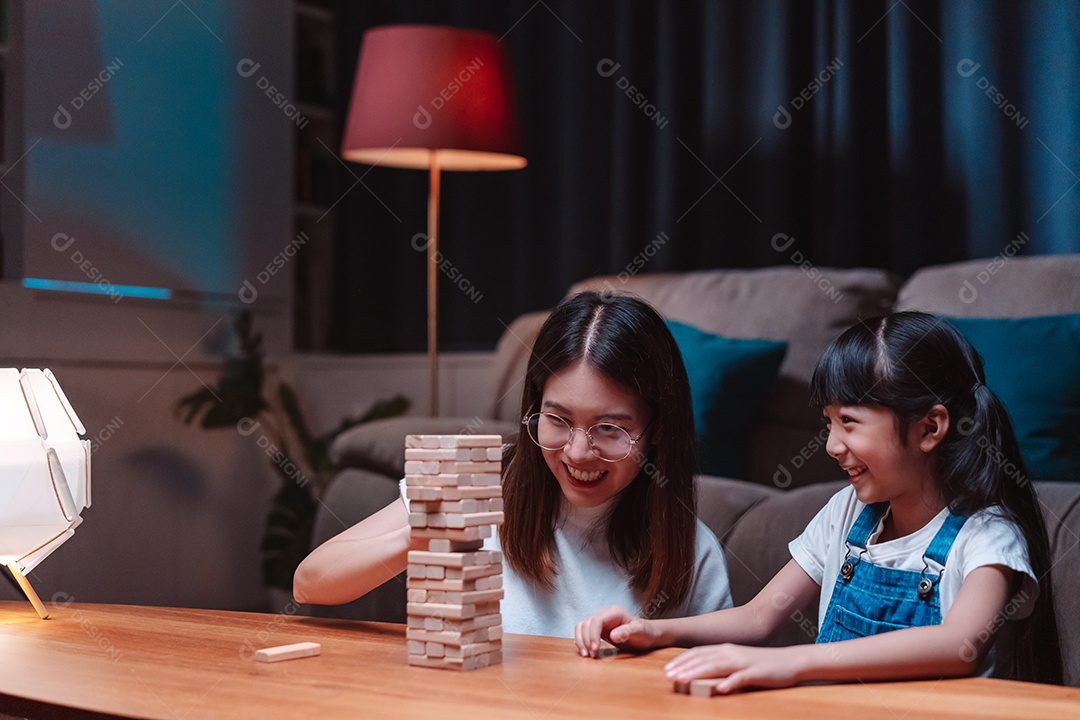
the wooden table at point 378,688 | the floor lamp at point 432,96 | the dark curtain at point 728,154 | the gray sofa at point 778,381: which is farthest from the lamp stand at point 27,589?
the dark curtain at point 728,154

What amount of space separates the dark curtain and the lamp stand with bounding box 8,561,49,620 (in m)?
2.31

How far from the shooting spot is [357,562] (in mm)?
1215

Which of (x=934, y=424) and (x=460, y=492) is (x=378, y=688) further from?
(x=934, y=424)

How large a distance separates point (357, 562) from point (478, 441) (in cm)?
31

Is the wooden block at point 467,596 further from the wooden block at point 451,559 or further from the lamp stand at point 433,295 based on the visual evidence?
the lamp stand at point 433,295

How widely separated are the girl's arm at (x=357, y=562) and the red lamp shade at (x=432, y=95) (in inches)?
73.3

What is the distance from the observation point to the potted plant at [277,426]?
11.2 feet

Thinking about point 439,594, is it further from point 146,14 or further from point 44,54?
point 146,14

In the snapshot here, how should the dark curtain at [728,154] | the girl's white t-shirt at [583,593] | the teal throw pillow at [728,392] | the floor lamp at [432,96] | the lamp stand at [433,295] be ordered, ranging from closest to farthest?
the girl's white t-shirt at [583,593] → the teal throw pillow at [728,392] → the dark curtain at [728,154] → the floor lamp at [432,96] → the lamp stand at [433,295]

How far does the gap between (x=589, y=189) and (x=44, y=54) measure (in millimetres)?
1599

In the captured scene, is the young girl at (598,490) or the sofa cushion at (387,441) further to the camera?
the sofa cushion at (387,441)

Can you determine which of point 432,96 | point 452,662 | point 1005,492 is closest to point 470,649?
point 452,662

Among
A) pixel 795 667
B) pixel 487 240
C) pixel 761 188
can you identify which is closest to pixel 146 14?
pixel 487 240

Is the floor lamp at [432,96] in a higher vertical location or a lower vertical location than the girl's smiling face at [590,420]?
higher
